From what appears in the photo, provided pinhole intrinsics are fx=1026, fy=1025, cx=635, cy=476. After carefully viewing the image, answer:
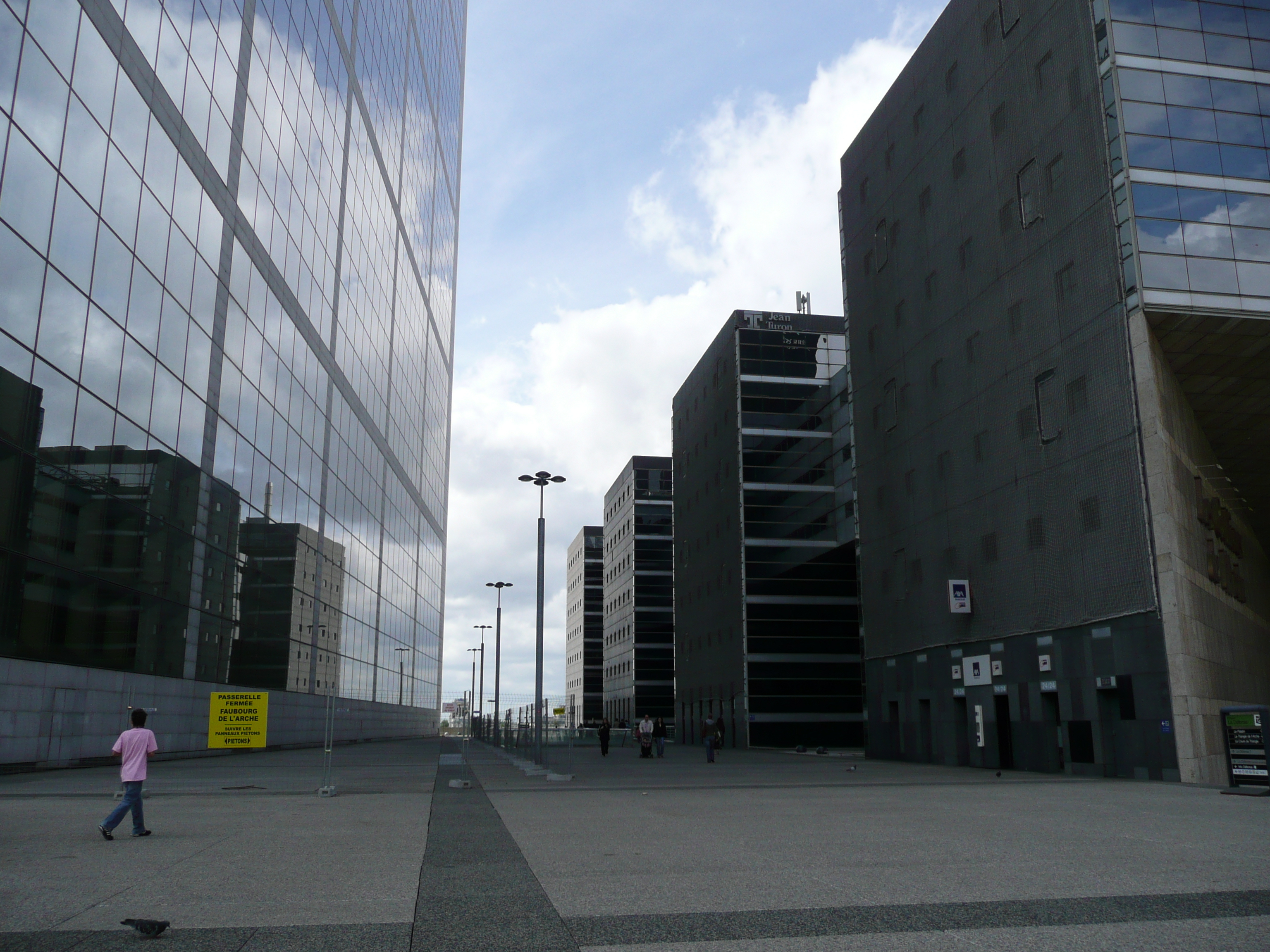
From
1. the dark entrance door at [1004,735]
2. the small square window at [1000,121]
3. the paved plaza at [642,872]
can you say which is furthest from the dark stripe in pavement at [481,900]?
the small square window at [1000,121]

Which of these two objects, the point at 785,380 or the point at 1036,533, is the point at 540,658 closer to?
the point at 1036,533

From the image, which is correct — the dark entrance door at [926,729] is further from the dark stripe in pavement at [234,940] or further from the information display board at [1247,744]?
the dark stripe in pavement at [234,940]

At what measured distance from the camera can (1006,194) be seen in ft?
121

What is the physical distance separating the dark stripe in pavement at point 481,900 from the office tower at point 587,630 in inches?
5326

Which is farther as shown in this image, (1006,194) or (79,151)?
(1006,194)

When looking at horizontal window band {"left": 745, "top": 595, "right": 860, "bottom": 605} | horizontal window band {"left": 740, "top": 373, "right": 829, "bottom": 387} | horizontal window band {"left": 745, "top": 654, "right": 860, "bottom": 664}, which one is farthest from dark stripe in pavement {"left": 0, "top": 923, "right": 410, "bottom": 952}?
horizontal window band {"left": 740, "top": 373, "right": 829, "bottom": 387}

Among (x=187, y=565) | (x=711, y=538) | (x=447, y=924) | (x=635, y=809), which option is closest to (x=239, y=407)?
(x=187, y=565)

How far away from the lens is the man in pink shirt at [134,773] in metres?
13.0

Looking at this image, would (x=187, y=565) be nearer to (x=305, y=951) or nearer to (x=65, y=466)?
(x=65, y=466)

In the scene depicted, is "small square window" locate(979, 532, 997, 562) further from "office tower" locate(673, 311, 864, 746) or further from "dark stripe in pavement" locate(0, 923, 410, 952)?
"dark stripe in pavement" locate(0, 923, 410, 952)

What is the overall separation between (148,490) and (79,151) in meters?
10.5

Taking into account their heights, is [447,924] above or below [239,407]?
below

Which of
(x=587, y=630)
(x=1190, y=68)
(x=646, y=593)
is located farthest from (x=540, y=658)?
(x=587, y=630)

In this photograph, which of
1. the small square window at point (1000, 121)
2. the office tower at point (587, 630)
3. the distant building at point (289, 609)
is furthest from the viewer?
the office tower at point (587, 630)
